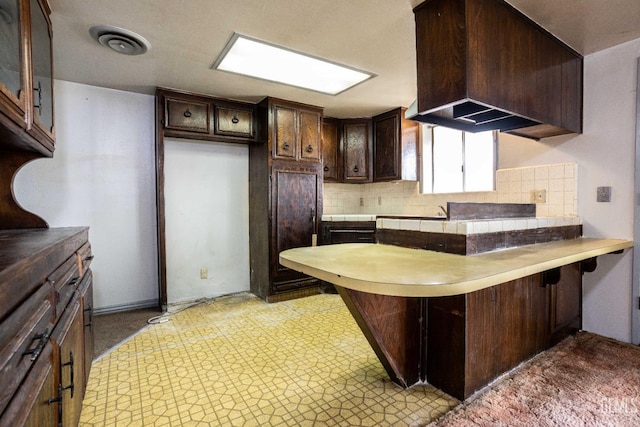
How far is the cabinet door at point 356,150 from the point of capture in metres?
4.35

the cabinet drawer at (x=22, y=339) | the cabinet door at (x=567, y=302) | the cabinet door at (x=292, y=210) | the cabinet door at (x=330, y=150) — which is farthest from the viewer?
the cabinet door at (x=330, y=150)

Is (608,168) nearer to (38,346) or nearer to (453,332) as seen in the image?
(453,332)

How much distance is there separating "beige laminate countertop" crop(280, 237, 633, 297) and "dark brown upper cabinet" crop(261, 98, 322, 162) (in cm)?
192

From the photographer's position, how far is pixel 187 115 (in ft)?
10.6

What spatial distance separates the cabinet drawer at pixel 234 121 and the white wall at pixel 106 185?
71cm

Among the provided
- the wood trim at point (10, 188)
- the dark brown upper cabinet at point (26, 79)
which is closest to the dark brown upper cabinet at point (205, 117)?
the dark brown upper cabinet at point (26, 79)

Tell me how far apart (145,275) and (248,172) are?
1634 millimetres

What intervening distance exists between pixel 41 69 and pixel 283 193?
223cm

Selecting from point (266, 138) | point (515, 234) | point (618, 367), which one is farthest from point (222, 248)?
point (618, 367)

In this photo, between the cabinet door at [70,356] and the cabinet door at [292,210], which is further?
the cabinet door at [292,210]

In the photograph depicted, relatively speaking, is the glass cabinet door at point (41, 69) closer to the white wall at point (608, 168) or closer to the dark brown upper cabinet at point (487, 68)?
the dark brown upper cabinet at point (487, 68)

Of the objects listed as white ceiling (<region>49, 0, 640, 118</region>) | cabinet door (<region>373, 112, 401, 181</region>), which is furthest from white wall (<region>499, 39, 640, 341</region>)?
cabinet door (<region>373, 112, 401, 181</region>)

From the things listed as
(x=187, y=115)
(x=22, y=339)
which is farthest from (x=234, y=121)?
(x=22, y=339)

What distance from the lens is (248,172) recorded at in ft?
12.8
